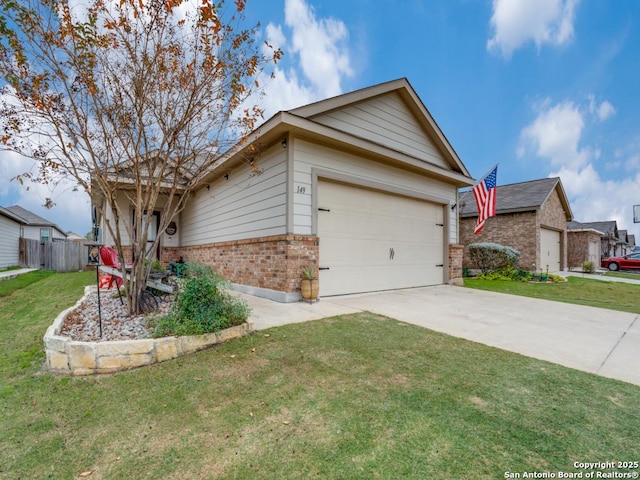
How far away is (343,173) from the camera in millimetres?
6801

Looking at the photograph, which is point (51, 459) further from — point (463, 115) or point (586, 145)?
point (586, 145)

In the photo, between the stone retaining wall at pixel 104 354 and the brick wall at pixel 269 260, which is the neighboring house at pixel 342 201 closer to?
the brick wall at pixel 269 260

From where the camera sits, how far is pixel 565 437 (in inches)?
77.8

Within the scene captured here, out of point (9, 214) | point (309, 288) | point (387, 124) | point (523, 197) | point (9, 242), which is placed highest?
point (387, 124)

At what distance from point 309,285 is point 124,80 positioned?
14.0ft

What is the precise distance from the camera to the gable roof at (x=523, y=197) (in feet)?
48.9

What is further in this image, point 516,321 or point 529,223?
point 529,223

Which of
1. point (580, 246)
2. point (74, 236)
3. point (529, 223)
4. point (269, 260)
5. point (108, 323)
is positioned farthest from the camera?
point (74, 236)

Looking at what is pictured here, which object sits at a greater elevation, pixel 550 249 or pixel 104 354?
pixel 550 249

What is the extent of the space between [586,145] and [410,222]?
61.2 ft

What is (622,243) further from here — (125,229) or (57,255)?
(57,255)

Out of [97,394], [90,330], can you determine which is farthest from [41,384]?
[90,330]

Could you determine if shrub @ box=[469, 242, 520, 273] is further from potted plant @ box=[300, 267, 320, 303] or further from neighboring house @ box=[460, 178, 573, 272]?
potted plant @ box=[300, 267, 320, 303]

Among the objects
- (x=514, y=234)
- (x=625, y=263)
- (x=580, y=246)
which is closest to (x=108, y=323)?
(x=514, y=234)
